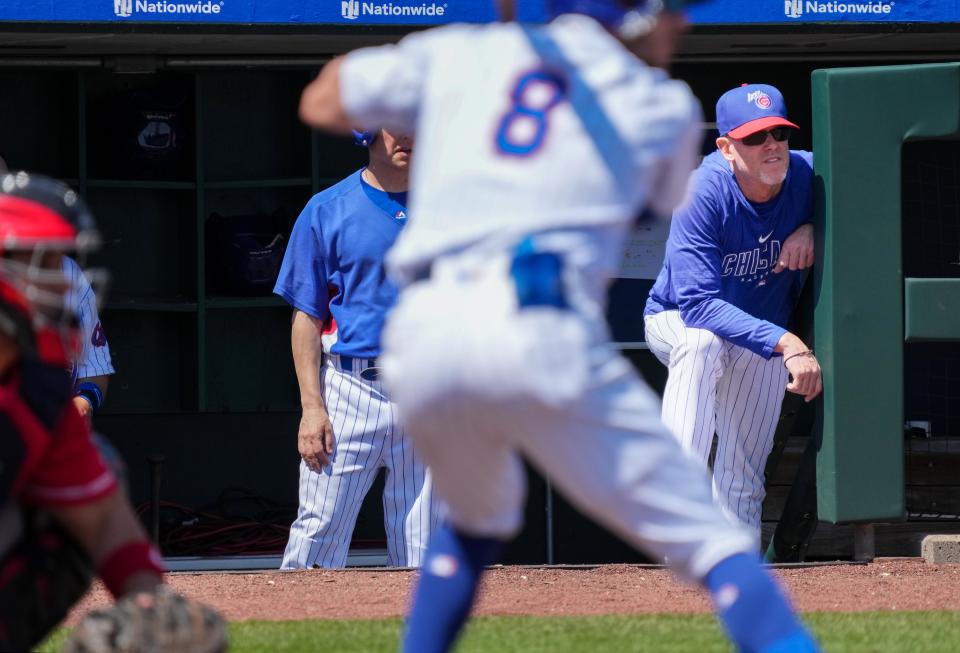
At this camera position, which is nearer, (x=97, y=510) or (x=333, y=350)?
(x=97, y=510)

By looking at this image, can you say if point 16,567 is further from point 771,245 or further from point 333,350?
point 771,245

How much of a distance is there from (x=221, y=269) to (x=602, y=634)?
3.78m

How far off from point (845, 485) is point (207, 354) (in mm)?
3352

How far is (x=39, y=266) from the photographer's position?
2.54 m

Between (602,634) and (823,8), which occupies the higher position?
(823,8)

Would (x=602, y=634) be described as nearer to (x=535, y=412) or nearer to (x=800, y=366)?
(x=800, y=366)

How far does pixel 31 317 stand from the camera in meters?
2.48

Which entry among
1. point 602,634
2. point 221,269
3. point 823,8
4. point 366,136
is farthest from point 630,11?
point 221,269

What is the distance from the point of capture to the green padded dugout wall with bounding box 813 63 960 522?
199 inches

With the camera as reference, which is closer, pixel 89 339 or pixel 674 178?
pixel 674 178

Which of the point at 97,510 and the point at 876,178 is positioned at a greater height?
the point at 876,178

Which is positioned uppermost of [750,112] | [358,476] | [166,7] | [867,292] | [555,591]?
[166,7]

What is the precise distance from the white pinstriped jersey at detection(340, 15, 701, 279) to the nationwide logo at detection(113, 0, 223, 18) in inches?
127

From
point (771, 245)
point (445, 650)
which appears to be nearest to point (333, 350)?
point (771, 245)
